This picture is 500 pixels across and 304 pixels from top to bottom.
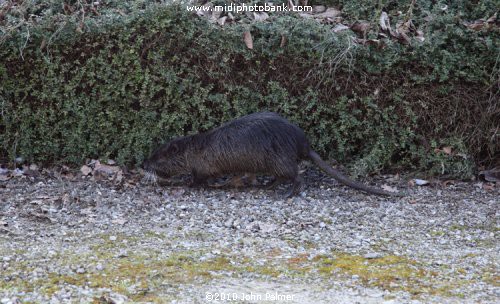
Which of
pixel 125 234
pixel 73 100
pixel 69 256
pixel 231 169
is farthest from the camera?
pixel 73 100

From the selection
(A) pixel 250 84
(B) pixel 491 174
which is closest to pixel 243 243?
(A) pixel 250 84

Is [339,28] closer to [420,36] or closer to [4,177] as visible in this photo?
[420,36]

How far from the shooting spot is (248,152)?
5.70 meters

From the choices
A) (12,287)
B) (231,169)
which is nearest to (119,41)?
(231,169)

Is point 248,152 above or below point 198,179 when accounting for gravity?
above

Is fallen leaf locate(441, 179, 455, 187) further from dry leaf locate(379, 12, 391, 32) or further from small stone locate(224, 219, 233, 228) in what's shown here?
small stone locate(224, 219, 233, 228)

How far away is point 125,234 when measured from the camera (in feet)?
15.9

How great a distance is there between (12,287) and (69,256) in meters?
0.52

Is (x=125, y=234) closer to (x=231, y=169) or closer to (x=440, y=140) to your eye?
(x=231, y=169)

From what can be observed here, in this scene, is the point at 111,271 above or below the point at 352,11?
below

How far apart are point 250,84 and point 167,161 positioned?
1.07 m

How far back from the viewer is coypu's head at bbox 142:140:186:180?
5.96m

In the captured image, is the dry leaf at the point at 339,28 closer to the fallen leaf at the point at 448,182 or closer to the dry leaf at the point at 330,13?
the dry leaf at the point at 330,13

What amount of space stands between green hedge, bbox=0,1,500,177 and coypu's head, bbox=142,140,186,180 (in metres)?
0.32
